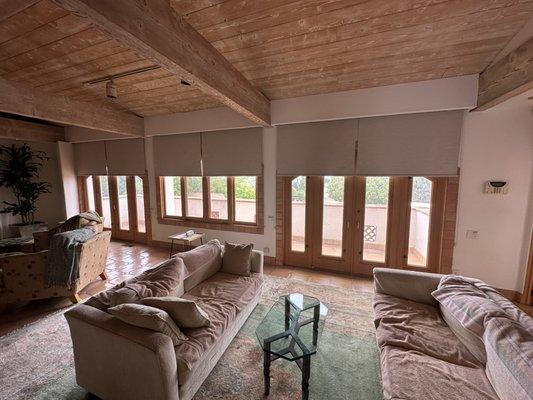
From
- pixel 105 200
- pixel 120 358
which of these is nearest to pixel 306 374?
pixel 120 358

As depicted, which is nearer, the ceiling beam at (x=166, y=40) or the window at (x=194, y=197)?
the ceiling beam at (x=166, y=40)

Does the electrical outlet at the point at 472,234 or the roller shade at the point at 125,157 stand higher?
the roller shade at the point at 125,157

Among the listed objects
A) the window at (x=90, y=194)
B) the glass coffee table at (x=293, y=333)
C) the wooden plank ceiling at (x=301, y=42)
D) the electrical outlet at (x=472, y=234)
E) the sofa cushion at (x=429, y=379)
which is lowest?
the glass coffee table at (x=293, y=333)

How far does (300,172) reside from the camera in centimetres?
374

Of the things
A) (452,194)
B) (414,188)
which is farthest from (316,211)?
(452,194)

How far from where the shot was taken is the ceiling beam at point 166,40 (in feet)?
4.24

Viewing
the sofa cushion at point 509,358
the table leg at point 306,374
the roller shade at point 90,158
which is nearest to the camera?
the sofa cushion at point 509,358

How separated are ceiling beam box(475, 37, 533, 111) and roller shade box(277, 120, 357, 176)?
1428 mm

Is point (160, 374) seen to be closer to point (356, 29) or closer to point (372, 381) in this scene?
point (372, 381)

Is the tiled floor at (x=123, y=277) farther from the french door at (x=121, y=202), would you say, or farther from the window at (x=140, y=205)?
the window at (x=140, y=205)

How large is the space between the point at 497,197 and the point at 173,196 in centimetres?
544

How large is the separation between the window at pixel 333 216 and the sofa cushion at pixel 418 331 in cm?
167

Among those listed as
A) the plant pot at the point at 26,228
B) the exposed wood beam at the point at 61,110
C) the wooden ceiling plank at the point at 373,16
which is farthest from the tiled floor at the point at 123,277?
the wooden ceiling plank at the point at 373,16

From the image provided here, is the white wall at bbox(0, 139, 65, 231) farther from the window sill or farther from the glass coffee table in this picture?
the glass coffee table
